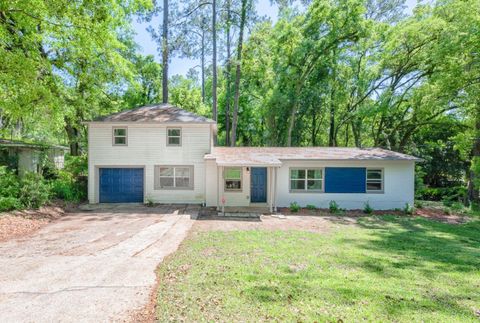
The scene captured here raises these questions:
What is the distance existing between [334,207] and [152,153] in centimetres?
1010

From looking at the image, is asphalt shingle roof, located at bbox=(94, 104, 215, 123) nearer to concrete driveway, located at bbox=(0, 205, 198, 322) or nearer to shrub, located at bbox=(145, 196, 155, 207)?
shrub, located at bbox=(145, 196, 155, 207)

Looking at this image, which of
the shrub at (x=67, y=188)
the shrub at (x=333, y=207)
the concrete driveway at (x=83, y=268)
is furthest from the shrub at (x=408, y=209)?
the shrub at (x=67, y=188)

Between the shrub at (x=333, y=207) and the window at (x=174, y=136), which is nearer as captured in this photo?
the shrub at (x=333, y=207)

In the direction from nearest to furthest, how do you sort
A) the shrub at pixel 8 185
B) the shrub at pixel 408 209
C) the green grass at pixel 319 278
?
the green grass at pixel 319 278 < the shrub at pixel 8 185 < the shrub at pixel 408 209

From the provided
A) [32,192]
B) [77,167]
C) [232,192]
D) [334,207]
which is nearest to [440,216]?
[334,207]

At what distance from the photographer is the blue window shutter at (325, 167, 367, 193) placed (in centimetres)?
1427

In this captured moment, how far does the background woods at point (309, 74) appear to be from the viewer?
536 inches

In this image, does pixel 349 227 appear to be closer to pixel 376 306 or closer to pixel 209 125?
pixel 376 306

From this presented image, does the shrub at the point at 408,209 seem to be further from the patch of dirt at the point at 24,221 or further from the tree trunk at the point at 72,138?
the tree trunk at the point at 72,138

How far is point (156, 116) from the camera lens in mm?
14945

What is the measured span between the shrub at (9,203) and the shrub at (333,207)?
13956 millimetres

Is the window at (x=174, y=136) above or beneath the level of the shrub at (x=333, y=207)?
above

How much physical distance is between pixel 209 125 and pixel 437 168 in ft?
67.2

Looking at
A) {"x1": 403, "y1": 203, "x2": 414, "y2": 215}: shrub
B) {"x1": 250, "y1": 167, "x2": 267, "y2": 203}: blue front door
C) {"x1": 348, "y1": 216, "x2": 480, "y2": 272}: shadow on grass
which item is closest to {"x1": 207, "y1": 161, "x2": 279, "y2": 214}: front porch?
{"x1": 250, "y1": 167, "x2": 267, "y2": 203}: blue front door
